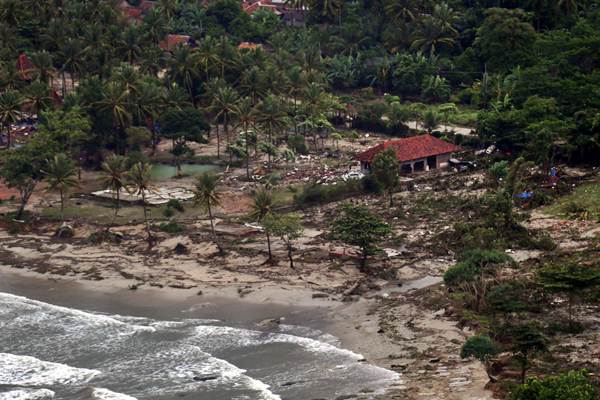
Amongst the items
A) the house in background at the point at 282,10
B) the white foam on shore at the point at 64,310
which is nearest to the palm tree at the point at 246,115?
the white foam on shore at the point at 64,310

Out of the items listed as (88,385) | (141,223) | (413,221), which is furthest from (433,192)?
(88,385)

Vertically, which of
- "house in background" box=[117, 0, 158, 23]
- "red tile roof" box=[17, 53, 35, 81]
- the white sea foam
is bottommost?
the white sea foam

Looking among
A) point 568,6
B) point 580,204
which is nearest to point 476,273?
point 580,204

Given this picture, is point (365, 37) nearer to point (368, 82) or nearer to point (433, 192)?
point (368, 82)

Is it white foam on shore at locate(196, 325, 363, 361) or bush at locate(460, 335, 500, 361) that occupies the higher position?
bush at locate(460, 335, 500, 361)

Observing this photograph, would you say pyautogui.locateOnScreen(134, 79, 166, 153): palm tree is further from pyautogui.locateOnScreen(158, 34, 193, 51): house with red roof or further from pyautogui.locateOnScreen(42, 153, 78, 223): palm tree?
pyautogui.locateOnScreen(158, 34, 193, 51): house with red roof

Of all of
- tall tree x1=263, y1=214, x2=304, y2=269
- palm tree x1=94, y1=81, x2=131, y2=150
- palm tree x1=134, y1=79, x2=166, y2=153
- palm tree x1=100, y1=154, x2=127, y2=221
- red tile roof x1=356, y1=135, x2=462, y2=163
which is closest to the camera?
tall tree x1=263, y1=214, x2=304, y2=269


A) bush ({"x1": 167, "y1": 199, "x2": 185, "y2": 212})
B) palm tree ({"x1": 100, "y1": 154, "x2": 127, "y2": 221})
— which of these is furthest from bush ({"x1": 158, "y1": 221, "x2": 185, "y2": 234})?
bush ({"x1": 167, "y1": 199, "x2": 185, "y2": 212})

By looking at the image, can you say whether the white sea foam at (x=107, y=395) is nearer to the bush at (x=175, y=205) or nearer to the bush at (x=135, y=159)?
the bush at (x=175, y=205)

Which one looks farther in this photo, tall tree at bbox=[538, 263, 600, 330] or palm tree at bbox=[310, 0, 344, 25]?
palm tree at bbox=[310, 0, 344, 25]
